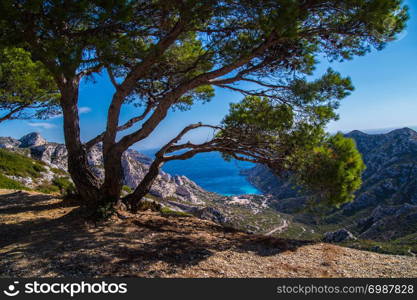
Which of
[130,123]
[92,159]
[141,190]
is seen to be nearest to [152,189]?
[92,159]

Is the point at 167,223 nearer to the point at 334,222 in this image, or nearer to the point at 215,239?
the point at 215,239

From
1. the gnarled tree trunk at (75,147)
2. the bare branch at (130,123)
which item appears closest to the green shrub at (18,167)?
the bare branch at (130,123)

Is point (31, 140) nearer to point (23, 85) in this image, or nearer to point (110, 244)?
point (23, 85)

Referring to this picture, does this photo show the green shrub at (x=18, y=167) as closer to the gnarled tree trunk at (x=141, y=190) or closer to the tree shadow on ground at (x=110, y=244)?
the tree shadow on ground at (x=110, y=244)

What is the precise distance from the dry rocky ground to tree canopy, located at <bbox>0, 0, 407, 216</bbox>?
1.33 m

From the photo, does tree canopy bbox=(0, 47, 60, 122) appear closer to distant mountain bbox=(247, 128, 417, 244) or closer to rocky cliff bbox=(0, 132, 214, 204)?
rocky cliff bbox=(0, 132, 214, 204)

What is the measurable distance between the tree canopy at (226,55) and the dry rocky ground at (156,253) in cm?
133

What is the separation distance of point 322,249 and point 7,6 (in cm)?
785

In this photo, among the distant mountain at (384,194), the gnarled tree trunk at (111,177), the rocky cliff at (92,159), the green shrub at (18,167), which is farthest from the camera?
the distant mountain at (384,194)

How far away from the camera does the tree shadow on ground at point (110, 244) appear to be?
4.05 m

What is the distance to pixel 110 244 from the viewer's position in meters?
5.06

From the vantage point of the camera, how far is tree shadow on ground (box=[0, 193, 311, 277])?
4047 mm

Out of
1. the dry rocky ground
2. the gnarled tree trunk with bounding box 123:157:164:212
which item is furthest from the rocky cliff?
the dry rocky ground

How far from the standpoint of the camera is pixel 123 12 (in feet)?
15.8
